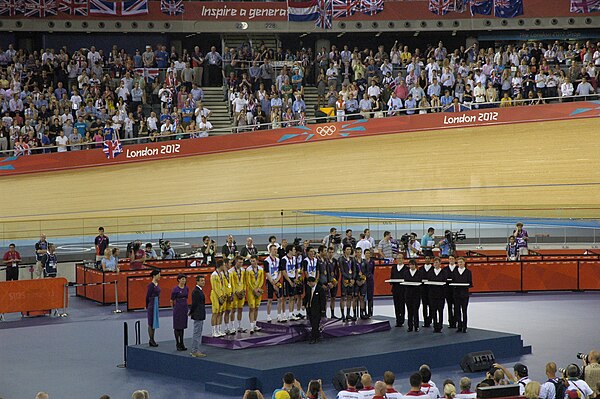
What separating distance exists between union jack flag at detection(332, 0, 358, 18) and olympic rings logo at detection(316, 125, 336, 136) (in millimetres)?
6915

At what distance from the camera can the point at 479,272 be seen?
26.6 m

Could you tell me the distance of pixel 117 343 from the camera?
792 inches

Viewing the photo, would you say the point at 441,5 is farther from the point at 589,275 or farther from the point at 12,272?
the point at 12,272

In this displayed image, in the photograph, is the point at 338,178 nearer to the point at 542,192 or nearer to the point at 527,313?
the point at 542,192

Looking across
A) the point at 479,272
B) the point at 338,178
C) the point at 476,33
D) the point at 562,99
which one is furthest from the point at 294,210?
the point at 476,33

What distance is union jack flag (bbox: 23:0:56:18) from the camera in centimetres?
3697

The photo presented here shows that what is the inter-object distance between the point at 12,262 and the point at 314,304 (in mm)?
10276

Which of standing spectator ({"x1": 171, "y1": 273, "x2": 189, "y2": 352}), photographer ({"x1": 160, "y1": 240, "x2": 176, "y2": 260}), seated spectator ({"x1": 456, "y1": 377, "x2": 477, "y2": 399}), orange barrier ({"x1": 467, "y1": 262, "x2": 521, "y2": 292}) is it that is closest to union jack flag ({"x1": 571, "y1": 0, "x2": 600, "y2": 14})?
orange barrier ({"x1": 467, "y1": 262, "x2": 521, "y2": 292})

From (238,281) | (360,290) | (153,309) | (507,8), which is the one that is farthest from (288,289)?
(507,8)

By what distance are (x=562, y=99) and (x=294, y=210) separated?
31.2 feet

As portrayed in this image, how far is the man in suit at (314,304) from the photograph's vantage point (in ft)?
60.1

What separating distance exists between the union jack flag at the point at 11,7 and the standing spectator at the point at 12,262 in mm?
14135

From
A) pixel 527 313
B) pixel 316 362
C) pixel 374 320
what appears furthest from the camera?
pixel 527 313

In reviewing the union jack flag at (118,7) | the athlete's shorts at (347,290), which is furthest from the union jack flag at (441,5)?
the athlete's shorts at (347,290)
